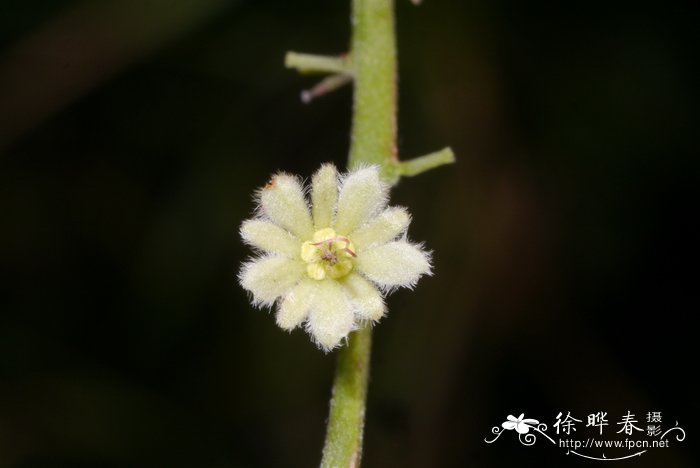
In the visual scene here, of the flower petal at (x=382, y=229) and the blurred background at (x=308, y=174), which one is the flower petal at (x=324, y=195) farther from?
the blurred background at (x=308, y=174)

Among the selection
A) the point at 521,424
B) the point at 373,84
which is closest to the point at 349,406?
the point at 373,84

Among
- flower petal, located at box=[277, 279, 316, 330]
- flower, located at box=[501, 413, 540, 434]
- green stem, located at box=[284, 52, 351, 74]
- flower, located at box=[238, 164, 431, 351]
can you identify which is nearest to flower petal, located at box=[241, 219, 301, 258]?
flower, located at box=[238, 164, 431, 351]

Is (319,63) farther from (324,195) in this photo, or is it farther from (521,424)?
(521,424)

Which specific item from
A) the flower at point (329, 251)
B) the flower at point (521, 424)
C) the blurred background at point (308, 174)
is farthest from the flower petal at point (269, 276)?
the blurred background at point (308, 174)

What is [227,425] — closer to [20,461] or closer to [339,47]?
[20,461]

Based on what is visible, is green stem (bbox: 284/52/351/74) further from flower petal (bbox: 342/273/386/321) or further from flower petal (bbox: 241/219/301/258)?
flower petal (bbox: 342/273/386/321)
